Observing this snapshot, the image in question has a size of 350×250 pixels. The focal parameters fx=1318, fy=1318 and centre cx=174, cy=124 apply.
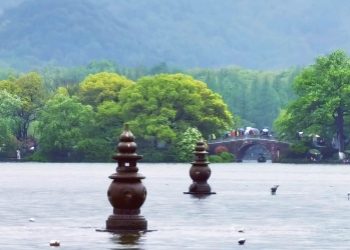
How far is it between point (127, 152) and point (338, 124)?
399 feet

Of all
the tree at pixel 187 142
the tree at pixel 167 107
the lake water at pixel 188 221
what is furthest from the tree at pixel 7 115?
the lake water at pixel 188 221

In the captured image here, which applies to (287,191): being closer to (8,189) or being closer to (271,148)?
(8,189)

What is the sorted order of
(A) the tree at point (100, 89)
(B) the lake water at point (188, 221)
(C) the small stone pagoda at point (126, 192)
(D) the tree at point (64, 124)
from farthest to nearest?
(A) the tree at point (100, 89), (D) the tree at point (64, 124), (C) the small stone pagoda at point (126, 192), (B) the lake water at point (188, 221)

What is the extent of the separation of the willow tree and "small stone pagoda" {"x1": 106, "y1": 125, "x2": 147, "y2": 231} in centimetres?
11792

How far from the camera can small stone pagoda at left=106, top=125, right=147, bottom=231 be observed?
3397cm

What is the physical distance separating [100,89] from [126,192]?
132 m

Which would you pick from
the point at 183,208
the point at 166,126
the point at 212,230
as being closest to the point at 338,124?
the point at 166,126

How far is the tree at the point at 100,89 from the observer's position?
16300 centimetres

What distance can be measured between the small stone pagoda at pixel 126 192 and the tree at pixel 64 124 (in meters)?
121

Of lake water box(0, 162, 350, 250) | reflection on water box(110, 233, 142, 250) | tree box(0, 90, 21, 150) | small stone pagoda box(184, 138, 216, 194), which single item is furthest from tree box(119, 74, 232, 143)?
reflection on water box(110, 233, 142, 250)

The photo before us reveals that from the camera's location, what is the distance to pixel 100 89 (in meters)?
165

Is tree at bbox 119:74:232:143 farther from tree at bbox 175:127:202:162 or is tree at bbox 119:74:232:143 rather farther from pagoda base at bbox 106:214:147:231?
pagoda base at bbox 106:214:147:231

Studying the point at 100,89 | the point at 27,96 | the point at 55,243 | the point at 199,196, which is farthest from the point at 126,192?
the point at 27,96

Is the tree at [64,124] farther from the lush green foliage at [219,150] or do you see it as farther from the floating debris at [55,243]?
the floating debris at [55,243]
